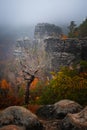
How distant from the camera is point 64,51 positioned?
293ft

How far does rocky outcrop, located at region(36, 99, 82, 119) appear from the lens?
1802 centimetres

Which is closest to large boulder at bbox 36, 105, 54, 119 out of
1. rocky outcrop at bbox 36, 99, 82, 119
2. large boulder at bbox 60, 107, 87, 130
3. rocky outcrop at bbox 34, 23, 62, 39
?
rocky outcrop at bbox 36, 99, 82, 119

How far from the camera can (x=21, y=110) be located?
15.5m

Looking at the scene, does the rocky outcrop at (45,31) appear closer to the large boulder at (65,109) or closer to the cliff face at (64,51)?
the cliff face at (64,51)

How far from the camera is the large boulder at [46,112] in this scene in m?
19.1

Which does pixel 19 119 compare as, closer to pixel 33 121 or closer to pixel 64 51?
pixel 33 121

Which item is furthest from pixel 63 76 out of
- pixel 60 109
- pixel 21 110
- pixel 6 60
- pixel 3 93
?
pixel 6 60

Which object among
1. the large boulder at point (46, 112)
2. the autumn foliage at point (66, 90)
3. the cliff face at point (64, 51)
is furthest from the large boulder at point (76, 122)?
the cliff face at point (64, 51)

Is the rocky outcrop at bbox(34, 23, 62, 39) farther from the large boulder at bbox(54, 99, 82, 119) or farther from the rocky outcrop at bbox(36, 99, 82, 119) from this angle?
the large boulder at bbox(54, 99, 82, 119)

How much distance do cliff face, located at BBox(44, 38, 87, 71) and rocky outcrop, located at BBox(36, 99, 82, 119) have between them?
208 ft

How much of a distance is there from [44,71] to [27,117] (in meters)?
83.5

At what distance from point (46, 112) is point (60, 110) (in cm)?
170

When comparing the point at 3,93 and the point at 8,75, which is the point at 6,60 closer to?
the point at 8,75

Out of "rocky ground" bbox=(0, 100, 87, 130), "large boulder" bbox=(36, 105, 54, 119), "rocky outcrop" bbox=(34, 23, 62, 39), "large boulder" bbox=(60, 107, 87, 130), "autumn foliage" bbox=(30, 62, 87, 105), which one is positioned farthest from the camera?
"rocky outcrop" bbox=(34, 23, 62, 39)
